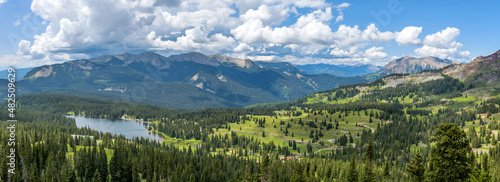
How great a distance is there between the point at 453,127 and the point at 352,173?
3872 cm

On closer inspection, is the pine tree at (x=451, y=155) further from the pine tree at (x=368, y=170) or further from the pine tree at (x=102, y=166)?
the pine tree at (x=102, y=166)

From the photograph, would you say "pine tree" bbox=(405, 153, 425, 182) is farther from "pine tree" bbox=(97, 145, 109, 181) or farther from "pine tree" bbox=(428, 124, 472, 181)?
"pine tree" bbox=(97, 145, 109, 181)

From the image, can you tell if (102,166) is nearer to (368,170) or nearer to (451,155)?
(368,170)

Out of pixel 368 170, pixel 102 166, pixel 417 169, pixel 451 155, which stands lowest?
pixel 102 166

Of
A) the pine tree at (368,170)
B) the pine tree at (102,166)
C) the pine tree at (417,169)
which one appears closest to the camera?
the pine tree at (417,169)

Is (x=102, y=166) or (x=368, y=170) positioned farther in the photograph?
(x=102, y=166)

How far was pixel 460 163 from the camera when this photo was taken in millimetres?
42719

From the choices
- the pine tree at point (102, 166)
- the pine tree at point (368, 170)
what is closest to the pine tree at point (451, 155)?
the pine tree at point (368, 170)

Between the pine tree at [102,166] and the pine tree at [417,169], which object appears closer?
the pine tree at [417,169]

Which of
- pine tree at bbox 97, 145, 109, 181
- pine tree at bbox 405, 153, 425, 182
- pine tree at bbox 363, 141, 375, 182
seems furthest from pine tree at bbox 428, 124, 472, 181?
pine tree at bbox 97, 145, 109, 181

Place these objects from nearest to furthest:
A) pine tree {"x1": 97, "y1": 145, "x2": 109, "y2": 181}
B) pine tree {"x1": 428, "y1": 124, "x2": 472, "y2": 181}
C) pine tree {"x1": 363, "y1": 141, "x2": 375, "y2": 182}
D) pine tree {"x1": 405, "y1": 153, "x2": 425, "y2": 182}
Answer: pine tree {"x1": 428, "y1": 124, "x2": 472, "y2": 181} < pine tree {"x1": 405, "y1": 153, "x2": 425, "y2": 182} < pine tree {"x1": 363, "y1": 141, "x2": 375, "y2": 182} < pine tree {"x1": 97, "y1": 145, "x2": 109, "y2": 181}

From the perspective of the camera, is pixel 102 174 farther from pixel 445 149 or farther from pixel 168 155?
pixel 445 149

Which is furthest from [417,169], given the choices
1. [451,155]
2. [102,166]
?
[102,166]

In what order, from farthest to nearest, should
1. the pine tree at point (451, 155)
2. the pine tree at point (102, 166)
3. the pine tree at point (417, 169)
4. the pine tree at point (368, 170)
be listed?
the pine tree at point (102, 166) → the pine tree at point (368, 170) → the pine tree at point (417, 169) → the pine tree at point (451, 155)
